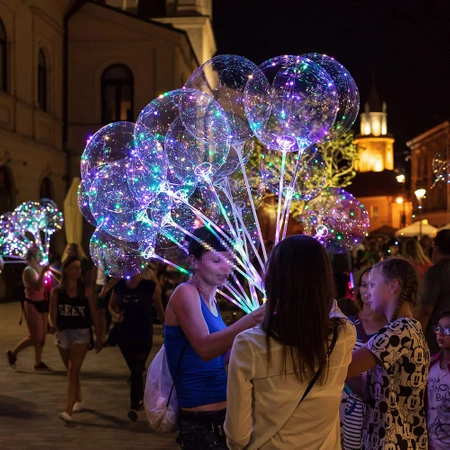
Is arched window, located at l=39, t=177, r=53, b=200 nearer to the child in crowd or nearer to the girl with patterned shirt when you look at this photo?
the child in crowd

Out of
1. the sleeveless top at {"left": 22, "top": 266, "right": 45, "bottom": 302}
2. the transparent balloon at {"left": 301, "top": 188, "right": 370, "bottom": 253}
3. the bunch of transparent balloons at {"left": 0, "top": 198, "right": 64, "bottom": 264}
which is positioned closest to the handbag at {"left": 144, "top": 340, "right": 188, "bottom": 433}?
the transparent balloon at {"left": 301, "top": 188, "right": 370, "bottom": 253}

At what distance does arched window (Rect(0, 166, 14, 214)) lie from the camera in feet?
65.2

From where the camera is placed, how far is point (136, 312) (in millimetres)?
7770

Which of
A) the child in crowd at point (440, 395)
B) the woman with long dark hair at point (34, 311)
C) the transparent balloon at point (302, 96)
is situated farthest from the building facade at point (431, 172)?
the child in crowd at point (440, 395)

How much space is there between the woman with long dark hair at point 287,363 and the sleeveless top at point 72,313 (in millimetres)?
5446

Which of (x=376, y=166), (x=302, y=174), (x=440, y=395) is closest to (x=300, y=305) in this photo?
(x=440, y=395)

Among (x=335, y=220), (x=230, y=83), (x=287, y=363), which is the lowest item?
(x=287, y=363)

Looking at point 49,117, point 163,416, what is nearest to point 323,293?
point 163,416

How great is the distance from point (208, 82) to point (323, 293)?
295 centimetres

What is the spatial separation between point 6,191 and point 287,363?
736 inches

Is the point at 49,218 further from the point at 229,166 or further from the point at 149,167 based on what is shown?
the point at 229,166

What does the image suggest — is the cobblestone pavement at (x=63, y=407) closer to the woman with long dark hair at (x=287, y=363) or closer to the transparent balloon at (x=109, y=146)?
the transparent balloon at (x=109, y=146)

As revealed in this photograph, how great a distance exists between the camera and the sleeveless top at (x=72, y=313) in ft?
25.7

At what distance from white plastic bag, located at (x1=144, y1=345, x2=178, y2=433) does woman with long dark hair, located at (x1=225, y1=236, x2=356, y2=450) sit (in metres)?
0.75
